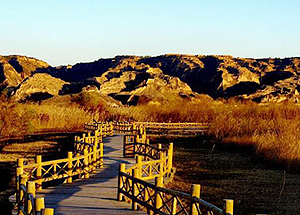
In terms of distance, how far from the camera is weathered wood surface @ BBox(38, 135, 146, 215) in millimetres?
9367

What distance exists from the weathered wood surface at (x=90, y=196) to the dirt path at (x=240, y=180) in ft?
11.2

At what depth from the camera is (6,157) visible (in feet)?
68.3

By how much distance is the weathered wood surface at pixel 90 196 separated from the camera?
9367 millimetres

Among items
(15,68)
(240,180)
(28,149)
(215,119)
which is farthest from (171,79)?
(240,180)

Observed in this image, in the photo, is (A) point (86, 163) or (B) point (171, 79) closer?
(A) point (86, 163)

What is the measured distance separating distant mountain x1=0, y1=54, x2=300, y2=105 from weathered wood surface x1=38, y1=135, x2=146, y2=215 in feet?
139

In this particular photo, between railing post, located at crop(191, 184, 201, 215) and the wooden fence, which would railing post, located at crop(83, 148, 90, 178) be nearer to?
the wooden fence

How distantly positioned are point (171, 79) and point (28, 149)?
46678 millimetres

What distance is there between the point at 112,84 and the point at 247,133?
4426 cm

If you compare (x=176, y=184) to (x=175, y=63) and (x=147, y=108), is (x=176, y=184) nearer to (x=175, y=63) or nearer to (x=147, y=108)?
(x=147, y=108)

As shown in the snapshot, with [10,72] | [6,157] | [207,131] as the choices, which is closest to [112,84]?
[10,72]

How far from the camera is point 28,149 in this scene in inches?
913

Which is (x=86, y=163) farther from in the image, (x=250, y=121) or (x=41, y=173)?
(x=250, y=121)

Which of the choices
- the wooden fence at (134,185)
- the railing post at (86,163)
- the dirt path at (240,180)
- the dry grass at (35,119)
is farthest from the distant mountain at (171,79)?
the railing post at (86,163)
